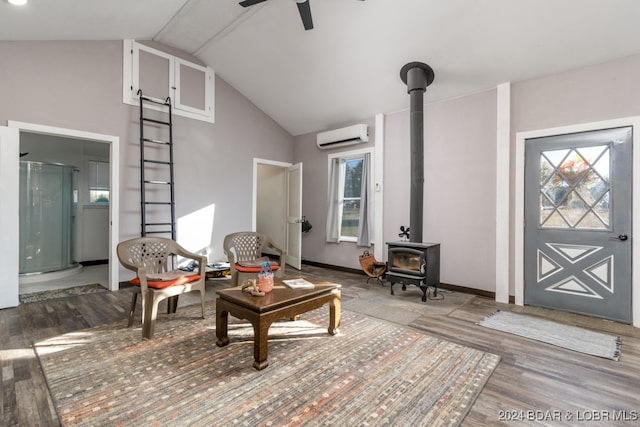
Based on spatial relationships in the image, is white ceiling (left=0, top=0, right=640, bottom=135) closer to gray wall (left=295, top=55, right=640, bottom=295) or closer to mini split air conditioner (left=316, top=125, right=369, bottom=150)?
gray wall (left=295, top=55, right=640, bottom=295)

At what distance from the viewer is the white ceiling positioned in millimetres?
2998

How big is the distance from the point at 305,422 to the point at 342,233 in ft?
13.6

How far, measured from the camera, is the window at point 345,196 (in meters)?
5.46

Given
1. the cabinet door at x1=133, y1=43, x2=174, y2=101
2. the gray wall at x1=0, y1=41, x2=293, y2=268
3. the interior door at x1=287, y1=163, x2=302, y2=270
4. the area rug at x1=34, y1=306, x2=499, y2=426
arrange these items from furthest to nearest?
the interior door at x1=287, y1=163, x2=302, y2=270 → the cabinet door at x1=133, y1=43, x2=174, y2=101 → the gray wall at x1=0, y1=41, x2=293, y2=268 → the area rug at x1=34, y1=306, x2=499, y2=426

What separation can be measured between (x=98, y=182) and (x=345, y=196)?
15.6 feet

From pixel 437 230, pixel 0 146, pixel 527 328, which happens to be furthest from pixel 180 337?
pixel 437 230

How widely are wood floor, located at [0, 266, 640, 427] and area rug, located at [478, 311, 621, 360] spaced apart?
0.09 m

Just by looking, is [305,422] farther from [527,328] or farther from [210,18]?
[210,18]

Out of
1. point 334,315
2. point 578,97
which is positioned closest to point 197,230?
point 334,315

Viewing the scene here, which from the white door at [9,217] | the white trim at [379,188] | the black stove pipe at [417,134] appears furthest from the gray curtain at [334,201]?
the white door at [9,217]

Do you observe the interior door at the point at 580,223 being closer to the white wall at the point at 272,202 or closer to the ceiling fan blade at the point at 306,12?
the ceiling fan blade at the point at 306,12

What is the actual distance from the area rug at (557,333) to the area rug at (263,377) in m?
0.74

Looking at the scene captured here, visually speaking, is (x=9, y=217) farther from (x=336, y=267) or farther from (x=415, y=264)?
(x=415, y=264)

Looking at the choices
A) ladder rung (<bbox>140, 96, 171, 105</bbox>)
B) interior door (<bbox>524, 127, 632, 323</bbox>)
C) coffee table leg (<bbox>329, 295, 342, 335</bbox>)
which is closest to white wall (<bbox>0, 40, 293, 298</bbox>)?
ladder rung (<bbox>140, 96, 171, 105</bbox>)
